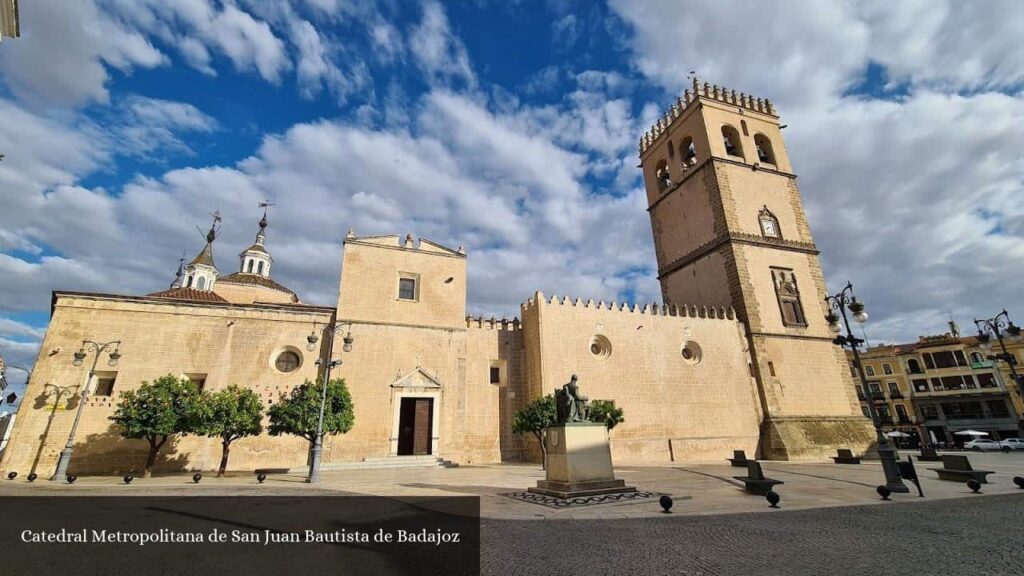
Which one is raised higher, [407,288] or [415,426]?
[407,288]

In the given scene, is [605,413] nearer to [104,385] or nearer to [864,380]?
[864,380]

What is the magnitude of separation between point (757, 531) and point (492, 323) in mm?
17236

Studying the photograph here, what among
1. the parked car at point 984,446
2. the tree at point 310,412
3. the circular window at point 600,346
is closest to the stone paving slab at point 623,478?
the tree at point 310,412

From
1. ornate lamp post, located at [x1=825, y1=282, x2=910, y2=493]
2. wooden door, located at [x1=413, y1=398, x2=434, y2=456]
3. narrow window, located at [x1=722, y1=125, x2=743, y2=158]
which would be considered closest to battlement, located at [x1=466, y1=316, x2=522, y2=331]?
wooden door, located at [x1=413, y1=398, x2=434, y2=456]

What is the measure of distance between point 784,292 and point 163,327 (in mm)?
32285

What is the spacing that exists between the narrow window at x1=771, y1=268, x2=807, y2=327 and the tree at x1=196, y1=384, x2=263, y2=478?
2696cm

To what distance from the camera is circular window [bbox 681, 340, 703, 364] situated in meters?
22.9

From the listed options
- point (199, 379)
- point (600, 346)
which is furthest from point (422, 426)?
point (199, 379)

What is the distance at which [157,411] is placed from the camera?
1459 centimetres

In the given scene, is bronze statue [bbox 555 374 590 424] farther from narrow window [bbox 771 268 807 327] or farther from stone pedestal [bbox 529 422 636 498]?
narrow window [bbox 771 268 807 327]

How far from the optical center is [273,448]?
17703 mm

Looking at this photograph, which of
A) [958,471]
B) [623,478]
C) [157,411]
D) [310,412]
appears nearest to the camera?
[958,471]

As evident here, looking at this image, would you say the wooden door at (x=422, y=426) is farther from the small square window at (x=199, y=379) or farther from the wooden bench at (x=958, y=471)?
the wooden bench at (x=958, y=471)

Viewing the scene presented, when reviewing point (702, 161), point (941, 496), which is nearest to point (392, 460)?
point (941, 496)
